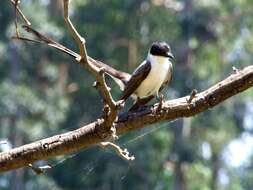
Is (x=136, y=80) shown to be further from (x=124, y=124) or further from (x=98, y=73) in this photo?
(x=98, y=73)

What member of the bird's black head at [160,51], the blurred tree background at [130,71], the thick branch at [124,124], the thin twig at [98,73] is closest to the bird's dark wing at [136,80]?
the bird's black head at [160,51]

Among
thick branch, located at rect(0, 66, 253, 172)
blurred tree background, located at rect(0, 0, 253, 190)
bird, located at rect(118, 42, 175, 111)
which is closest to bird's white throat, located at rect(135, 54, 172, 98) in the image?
bird, located at rect(118, 42, 175, 111)

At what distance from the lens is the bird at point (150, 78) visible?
663 cm

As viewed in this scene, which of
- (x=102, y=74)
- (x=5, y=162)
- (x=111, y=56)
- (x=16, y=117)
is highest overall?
(x=102, y=74)

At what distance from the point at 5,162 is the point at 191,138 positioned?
2173 centimetres

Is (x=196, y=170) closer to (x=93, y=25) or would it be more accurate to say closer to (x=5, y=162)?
(x=93, y=25)

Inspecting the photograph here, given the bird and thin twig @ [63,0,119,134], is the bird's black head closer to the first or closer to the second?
the bird

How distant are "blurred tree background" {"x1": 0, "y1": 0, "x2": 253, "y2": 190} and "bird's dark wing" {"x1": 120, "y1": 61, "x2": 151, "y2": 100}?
49.6ft

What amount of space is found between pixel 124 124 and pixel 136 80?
1917 mm

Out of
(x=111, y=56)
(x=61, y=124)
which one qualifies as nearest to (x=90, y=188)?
(x=61, y=124)

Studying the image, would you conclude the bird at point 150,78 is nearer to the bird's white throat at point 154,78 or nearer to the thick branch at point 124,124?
the bird's white throat at point 154,78

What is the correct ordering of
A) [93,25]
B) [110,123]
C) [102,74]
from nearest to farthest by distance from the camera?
[102,74]
[110,123]
[93,25]

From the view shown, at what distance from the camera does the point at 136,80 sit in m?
6.74

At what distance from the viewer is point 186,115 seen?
4871 mm
